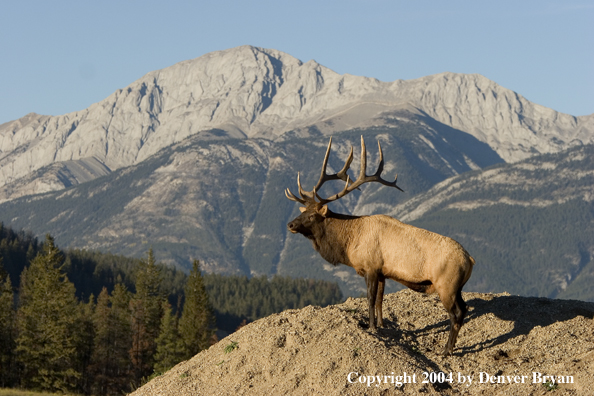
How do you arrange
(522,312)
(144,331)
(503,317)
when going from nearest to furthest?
(503,317)
(522,312)
(144,331)

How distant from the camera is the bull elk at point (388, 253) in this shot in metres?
21.0

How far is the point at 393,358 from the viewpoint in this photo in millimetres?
19406

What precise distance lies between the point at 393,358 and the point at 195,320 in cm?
6114

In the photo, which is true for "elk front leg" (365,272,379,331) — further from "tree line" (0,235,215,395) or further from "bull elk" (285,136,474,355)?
"tree line" (0,235,215,395)

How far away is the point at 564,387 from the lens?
18.3 metres

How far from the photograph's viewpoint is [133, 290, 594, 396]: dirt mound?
18688 mm

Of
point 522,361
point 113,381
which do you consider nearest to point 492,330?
point 522,361

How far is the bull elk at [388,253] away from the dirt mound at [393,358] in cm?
116

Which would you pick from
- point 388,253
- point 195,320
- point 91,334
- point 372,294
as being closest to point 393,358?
point 372,294

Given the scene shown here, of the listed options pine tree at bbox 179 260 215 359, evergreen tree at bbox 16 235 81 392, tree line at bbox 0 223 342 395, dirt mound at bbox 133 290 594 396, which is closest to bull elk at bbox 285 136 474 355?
dirt mound at bbox 133 290 594 396

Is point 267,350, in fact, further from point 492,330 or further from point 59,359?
point 59,359

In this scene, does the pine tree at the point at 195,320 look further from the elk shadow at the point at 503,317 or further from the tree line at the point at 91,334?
the elk shadow at the point at 503,317

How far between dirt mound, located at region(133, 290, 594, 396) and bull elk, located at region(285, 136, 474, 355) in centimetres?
116

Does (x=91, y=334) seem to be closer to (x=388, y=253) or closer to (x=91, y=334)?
(x=91, y=334)
